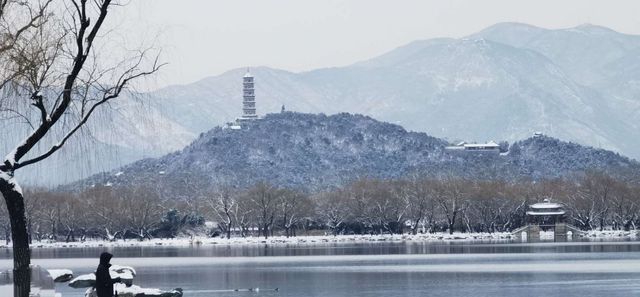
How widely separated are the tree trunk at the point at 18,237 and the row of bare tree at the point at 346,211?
121 meters

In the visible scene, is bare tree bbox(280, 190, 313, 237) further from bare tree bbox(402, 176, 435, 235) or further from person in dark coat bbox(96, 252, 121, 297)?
person in dark coat bbox(96, 252, 121, 297)

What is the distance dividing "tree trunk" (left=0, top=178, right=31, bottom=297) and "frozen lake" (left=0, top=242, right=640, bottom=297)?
24169 mm

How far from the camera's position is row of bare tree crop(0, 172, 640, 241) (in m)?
153

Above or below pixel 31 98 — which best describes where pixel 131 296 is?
below

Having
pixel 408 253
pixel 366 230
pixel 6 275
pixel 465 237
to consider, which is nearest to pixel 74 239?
pixel 366 230

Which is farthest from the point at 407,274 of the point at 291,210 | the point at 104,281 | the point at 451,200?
the point at 291,210

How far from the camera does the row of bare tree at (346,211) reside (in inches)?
6038

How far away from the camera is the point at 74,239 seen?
6235 inches

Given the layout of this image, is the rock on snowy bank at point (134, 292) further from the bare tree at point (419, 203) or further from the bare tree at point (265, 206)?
the bare tree at point (419, 203)

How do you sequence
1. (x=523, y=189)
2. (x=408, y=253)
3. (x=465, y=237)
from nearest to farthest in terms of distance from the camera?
(x=408, y=253)
(x=465, y=237)
(x=523, y=189)

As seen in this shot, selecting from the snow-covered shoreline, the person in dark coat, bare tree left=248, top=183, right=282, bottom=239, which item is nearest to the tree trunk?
the person in dark coat

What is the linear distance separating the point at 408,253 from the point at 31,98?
7412cm

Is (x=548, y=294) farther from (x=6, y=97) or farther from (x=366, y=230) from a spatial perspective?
(x=366, y=230)

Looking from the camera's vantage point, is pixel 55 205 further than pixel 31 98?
Yes
